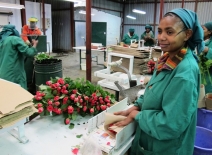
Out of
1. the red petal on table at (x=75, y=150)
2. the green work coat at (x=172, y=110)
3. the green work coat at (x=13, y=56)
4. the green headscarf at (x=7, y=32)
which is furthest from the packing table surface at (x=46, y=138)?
the green headscarf at (x=7, y=32)

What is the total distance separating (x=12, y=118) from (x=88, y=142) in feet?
1.40

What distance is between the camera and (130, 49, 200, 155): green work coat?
2.65ft

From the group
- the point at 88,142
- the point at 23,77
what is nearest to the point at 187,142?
the point at 88,142

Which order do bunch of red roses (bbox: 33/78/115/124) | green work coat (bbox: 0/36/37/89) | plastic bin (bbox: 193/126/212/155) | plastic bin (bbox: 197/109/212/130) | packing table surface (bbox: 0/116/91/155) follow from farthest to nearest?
green work coat (bbox: 0/36/37/89) → plastic bin (bbox: 197/109/212/130) → plastic bin (bbox: 193/126/212/155) → bunch of red roses (bbox: 33/78/115/124) → packing table surface (bbox: 0/116/91/155)

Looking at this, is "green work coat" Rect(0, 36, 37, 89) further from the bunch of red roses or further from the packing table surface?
the packing table surface

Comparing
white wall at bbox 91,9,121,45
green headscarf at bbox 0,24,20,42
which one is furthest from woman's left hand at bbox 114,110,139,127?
white wall at bbox 91,9,121,45

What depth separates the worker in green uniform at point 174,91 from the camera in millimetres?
812

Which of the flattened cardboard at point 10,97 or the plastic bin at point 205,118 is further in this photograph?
the plastic bin at point 205,118

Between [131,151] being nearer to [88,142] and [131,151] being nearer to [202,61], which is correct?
[88,142]

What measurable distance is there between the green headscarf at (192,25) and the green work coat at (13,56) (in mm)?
2216

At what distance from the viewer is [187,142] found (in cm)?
98

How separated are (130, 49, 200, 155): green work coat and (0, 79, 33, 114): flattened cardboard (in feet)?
2.11

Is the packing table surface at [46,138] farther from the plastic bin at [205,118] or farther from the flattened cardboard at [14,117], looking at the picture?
the plastic bin at [205,118]

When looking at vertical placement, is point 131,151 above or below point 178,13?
below
